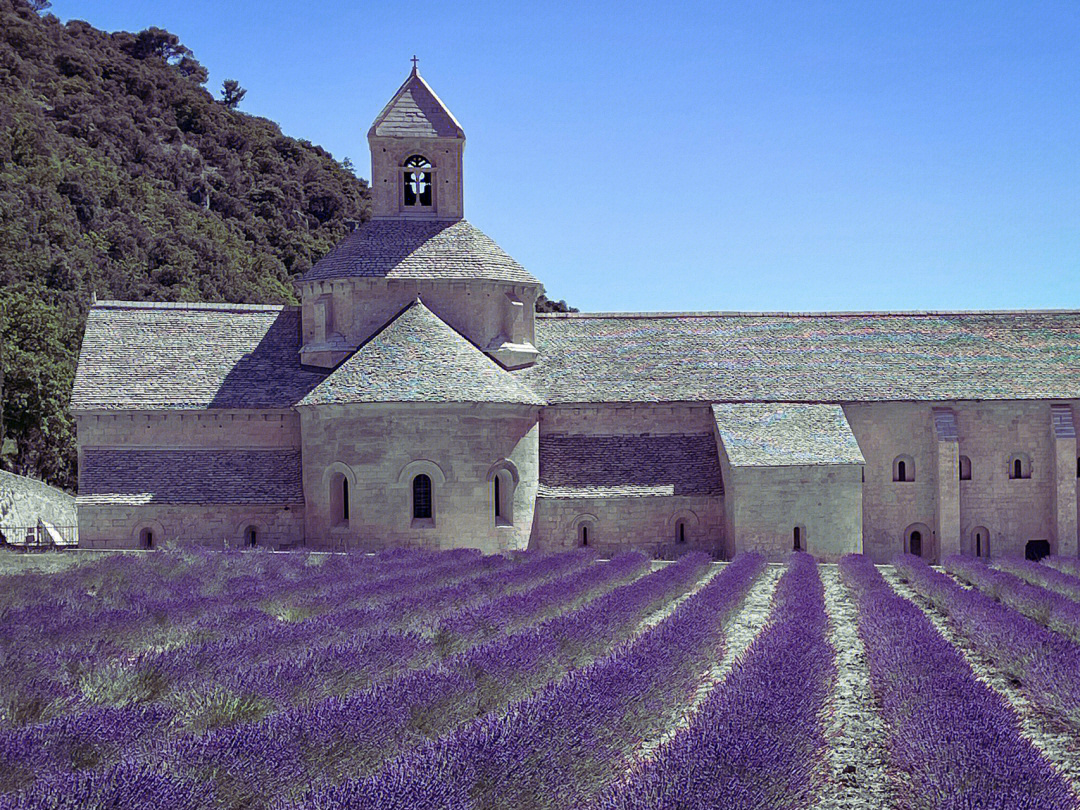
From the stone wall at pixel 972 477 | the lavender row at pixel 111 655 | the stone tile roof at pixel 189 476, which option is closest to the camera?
the lavender row at pixel 111 655

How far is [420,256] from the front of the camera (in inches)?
1382

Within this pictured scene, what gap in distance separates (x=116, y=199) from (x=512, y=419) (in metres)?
58.2

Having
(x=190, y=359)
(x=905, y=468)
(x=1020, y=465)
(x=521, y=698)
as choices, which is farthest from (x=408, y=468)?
(x=521, y=698)

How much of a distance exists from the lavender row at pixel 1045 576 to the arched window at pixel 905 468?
18.1ft

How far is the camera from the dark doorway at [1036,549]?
35812 mm

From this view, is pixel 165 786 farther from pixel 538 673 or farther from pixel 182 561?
pixel 182 561

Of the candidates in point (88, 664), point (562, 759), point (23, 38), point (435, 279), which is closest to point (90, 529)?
point (435, 279)

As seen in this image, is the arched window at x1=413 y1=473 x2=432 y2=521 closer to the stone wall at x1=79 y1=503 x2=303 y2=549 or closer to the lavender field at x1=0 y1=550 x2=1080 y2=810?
the stone wall at x1=79 y1=503 x2=303 y2=549

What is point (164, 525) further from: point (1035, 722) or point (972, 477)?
point (1035, 722)

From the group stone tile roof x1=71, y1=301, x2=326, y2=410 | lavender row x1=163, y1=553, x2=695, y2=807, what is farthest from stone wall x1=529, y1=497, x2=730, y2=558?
lavender row x1=163, y1=553, x2=695, y2=807

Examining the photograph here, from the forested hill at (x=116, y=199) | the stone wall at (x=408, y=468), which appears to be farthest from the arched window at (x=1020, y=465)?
the forested hill at (x=116, y=199)

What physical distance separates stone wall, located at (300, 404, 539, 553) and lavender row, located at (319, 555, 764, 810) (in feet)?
57.0

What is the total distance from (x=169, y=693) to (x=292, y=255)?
273ft

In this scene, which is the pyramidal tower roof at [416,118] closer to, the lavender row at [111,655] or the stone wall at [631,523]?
the stone wall at [631,523]
